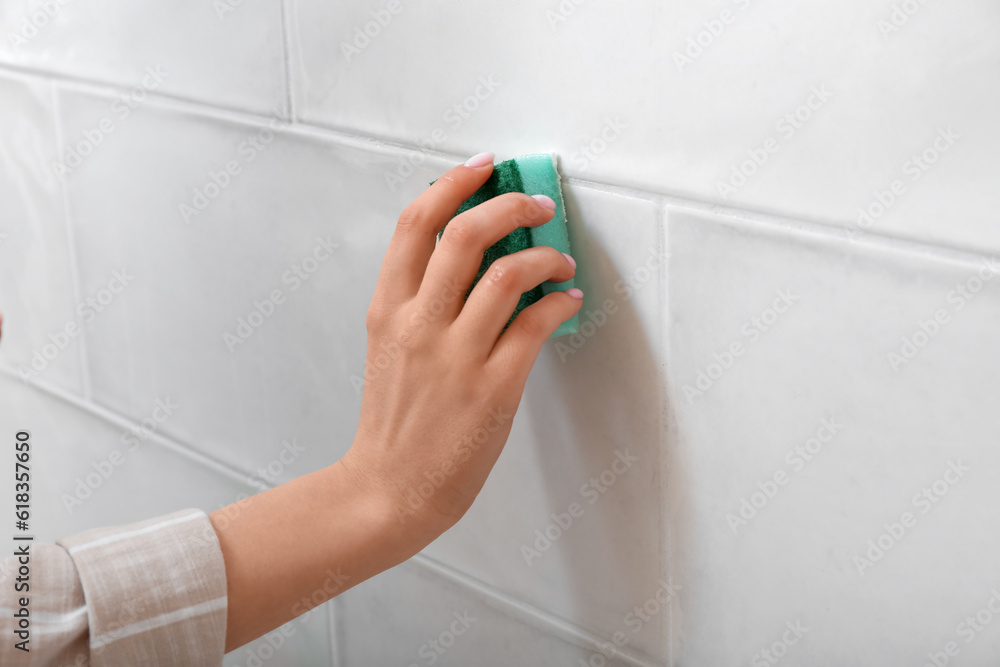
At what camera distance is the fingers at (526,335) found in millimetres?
478

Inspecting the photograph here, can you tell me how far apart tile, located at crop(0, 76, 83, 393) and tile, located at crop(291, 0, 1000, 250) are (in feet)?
1.36

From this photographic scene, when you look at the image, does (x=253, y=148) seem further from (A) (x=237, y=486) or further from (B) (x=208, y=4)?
(A) (x=237, y=486)

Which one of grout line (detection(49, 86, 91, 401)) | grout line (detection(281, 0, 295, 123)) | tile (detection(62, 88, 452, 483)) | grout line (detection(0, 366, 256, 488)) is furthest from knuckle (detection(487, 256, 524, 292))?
grout line (detection(49, 86, 91, 401))

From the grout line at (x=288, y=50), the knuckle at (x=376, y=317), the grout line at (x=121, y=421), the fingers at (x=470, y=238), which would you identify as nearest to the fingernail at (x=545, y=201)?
the fingers at (x=470, y=238)

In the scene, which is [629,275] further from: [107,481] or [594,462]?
[107,481]

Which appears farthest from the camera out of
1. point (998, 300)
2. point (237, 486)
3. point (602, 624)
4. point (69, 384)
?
point (69, 384)

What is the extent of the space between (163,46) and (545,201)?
1.24 feet

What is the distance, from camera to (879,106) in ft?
1.29

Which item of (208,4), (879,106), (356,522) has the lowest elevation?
(356,522)

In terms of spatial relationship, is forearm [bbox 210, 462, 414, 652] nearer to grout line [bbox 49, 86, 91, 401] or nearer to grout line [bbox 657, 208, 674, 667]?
grout line [bbox 657, 208, 674, 667]

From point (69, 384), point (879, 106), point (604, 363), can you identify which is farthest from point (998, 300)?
point (69, 384)

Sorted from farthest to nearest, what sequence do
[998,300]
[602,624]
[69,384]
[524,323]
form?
[69,384], [602,624], [524,323], [998,300]

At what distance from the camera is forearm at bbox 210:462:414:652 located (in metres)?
0.49

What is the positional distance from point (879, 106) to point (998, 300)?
0.31ft
